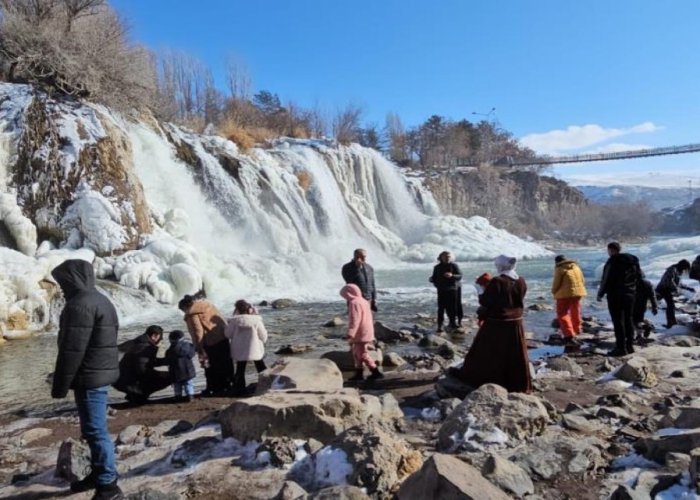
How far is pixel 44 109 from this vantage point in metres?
15.8

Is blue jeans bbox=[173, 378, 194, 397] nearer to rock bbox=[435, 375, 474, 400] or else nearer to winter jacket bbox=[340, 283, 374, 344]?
winter jacket bbox=[340, 283, 374, 344]

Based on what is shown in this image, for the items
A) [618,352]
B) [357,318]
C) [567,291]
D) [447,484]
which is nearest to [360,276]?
[357,318]

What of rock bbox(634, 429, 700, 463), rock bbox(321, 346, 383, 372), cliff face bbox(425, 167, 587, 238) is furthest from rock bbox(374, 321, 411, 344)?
cliff face bbox(425, 167, 587, 238)

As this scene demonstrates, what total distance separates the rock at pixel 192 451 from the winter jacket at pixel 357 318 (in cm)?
238

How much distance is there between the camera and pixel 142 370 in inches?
236

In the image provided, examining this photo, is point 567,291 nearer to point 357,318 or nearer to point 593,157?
point 357,318

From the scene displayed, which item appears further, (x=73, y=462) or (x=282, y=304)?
(x=282, y=304)

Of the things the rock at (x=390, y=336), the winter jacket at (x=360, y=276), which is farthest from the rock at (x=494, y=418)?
the rock at (x=390, y=336)

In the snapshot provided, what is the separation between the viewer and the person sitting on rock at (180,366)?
5977mm

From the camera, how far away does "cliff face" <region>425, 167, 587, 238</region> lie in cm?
5266

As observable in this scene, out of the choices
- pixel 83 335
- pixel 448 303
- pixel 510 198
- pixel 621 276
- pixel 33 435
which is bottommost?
pixel 33 435

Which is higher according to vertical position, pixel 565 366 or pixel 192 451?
pixel 192 451

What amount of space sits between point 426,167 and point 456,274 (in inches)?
1860

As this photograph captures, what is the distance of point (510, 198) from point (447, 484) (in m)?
60.4
